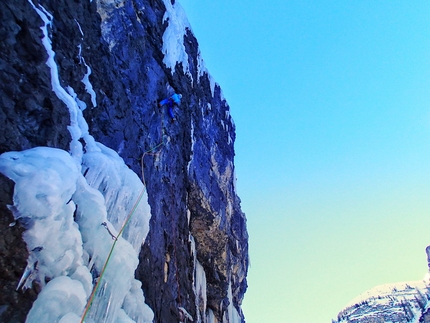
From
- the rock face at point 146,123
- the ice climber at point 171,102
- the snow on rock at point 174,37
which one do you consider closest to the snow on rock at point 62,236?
the rock face at point 146,123

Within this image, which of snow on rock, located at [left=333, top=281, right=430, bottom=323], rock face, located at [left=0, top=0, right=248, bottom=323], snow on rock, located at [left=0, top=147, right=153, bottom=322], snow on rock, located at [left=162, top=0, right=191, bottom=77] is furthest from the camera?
snow on rock, located at [left=333, top=281, right=430, bottom=323]

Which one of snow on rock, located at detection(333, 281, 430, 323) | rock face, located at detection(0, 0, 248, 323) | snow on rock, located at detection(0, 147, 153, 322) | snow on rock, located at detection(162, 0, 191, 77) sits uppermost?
snow on rock, located at detection(333, 281, 430, 323)

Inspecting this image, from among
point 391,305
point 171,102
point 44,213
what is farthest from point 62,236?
point 391,305

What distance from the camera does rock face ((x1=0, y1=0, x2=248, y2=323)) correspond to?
13.0ft

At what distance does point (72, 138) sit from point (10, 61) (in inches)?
48.8

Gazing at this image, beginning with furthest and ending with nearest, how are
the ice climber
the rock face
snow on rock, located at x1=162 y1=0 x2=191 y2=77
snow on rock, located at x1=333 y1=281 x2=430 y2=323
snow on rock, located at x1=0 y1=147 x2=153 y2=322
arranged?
snow on rock, located at x1=333 y1=281 x2=430 y2=323 < snow on rock, located at x1=162 y1=0 x2=191 y2=77 < the ice climber < the rock face < snow on rock, located at x1=0 y1=147 x2=153 y2=322

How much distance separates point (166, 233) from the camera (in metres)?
8.19

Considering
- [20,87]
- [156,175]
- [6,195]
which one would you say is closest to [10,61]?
[20,87]

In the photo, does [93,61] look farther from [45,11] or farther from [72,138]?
[72,138]

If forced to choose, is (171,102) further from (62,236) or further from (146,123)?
(62,236)

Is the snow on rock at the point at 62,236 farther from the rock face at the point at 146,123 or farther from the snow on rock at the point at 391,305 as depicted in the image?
the snow on rock at the point at 391,305

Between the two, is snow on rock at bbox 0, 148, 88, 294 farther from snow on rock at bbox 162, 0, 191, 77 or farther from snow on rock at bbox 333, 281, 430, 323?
snow on rock at bbox 333, 281, 430, 323

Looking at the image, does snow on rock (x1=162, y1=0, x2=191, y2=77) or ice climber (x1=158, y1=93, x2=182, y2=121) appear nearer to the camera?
ice climber (x1=158, y1=93, x2=182, y2=121)

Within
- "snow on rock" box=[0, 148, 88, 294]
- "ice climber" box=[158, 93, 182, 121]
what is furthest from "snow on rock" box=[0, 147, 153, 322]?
"ice climber" box=[158, 93, 182, 121]
